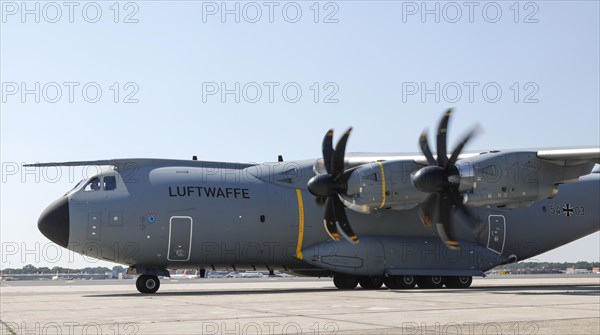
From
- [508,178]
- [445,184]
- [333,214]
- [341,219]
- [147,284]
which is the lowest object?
[147,284]

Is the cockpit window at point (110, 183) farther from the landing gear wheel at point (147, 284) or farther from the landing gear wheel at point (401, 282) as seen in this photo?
the landing gear wheel at point (401, 282)

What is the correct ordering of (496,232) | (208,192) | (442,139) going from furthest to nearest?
(496,232) → (208,192) → (442,139)

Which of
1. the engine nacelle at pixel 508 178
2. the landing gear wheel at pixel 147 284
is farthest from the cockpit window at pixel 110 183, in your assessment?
the engine nacelle at pixel 508 178

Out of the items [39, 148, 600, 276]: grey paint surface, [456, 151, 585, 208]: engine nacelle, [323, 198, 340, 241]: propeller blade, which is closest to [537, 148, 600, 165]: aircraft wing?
[456, 151, 585, 208]: engine nacelle

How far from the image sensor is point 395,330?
13.2 m

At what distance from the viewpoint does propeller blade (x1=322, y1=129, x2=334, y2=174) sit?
71.2 ft

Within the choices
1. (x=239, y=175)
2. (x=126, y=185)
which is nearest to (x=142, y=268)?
(x=126, y=185)

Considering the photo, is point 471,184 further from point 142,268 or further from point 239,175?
point 142,268

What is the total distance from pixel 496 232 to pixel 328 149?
1348 cm

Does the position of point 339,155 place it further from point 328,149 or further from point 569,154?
point 569,154

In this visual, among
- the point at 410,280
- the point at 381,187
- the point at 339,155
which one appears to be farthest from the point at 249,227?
the point at 381,187

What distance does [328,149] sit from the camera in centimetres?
2197

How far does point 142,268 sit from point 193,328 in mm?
14504

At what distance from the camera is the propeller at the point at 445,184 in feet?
63.9
